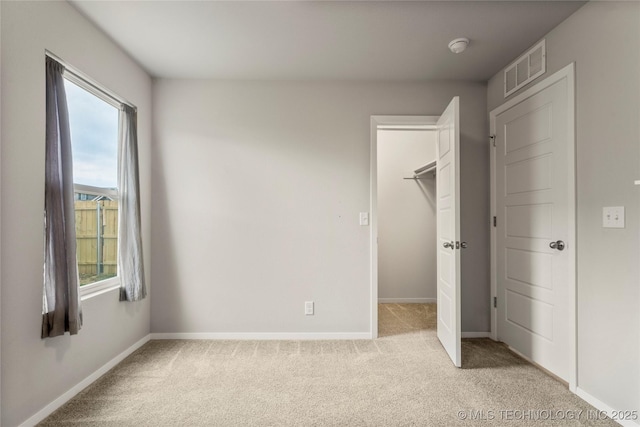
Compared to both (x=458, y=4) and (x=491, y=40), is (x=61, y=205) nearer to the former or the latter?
(x=458, y=4)

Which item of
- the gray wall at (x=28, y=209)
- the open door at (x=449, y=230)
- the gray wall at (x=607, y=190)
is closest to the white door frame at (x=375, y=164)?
the open door at (x=449, y=230)

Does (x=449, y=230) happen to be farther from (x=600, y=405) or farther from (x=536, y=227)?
(x=600, y=405)

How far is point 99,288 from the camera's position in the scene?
2.40m

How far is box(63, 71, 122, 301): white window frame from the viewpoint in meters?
2.17

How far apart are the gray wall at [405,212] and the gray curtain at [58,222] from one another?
11.6 feet

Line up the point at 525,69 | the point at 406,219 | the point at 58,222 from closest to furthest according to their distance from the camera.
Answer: the point at 58,222, the point at 525,69, the point at 406,219

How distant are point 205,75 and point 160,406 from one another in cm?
268

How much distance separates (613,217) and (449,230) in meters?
1.03

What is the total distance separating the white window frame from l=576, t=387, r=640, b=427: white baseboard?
3.25 meters

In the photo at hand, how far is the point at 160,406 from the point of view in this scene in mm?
1973

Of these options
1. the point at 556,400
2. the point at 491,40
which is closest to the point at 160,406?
the point at 556,400

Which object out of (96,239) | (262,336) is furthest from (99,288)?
(262,336)

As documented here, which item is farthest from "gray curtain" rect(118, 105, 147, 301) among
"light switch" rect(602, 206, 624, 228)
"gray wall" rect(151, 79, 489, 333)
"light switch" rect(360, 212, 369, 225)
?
"light switch" rect(602, 206, 624, 228)

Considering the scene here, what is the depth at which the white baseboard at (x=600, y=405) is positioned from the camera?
1.76 meters
